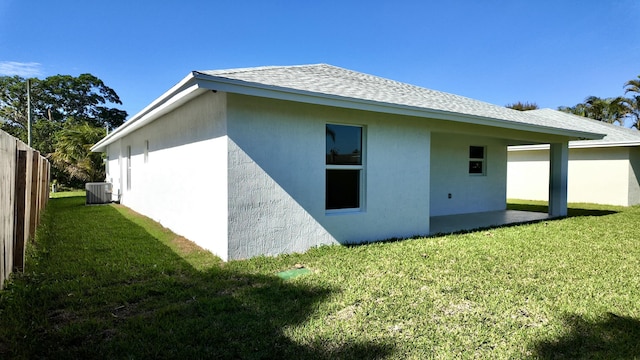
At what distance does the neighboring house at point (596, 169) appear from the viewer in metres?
15.4

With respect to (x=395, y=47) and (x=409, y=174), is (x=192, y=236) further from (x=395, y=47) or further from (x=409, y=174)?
(x=395, y=47)

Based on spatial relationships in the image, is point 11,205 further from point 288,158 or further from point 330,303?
point 330,303

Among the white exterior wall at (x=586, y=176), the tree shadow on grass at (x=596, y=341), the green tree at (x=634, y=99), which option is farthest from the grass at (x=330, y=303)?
the green tree at (x=634, y=99)

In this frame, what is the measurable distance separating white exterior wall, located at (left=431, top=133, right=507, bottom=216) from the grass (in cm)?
537

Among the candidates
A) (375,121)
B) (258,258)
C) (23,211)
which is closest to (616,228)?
(375,121)

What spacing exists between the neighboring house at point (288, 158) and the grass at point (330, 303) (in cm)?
59

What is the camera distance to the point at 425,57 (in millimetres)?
19266

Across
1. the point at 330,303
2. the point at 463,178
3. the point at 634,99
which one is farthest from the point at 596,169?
the point at 330,303

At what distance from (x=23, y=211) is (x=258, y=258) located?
11.1 ft

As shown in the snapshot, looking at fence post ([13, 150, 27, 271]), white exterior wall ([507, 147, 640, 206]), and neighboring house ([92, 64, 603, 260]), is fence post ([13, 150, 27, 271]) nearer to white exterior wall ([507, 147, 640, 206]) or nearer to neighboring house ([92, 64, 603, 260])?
neighboring house ([92, 64, 603, 260])

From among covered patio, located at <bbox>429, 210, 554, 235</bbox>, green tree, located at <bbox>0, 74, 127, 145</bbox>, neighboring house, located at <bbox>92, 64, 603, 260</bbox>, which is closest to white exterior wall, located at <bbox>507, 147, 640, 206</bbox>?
covered patio, located at <bbox>429, 210, 554, 235</bbox>

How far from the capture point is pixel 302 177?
634 cm

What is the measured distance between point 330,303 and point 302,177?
111 inches

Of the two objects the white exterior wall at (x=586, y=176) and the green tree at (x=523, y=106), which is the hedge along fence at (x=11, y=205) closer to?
the white exterior wall at (x=586, y=176)
